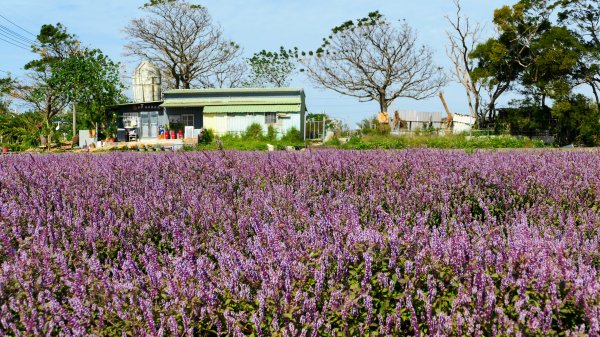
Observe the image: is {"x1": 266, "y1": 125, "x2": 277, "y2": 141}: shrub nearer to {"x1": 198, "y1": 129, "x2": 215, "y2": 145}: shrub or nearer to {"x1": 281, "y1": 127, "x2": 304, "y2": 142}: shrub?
{"x1": 281, "y1": 127, "x2": 304, "y2": 142}: shrub

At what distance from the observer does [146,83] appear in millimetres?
42969

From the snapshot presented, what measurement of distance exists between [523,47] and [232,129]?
20051 mm

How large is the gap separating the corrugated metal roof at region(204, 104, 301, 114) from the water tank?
335 inches

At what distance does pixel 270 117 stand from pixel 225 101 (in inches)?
136

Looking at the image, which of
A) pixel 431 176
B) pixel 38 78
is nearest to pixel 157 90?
pixel 38 78

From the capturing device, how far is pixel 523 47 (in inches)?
1396

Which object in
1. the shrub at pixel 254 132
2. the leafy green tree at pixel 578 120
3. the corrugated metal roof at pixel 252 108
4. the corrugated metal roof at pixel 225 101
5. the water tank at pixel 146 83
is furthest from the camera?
the water tank at pixel 146 83

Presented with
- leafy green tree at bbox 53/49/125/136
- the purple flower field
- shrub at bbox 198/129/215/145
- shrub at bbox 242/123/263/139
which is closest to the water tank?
leafy green tree at bbox 53/49/125/136

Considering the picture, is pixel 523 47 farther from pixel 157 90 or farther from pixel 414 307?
pixel 414 307

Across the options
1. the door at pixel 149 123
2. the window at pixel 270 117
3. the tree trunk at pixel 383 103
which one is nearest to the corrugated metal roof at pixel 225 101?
the window at pixel 270 117

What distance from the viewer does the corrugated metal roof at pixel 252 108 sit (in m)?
35.3

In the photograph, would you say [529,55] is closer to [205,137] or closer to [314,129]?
[314,129]

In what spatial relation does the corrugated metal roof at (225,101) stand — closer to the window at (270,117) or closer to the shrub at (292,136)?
the window at (270,117)

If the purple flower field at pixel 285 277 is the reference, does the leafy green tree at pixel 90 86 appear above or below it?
above
